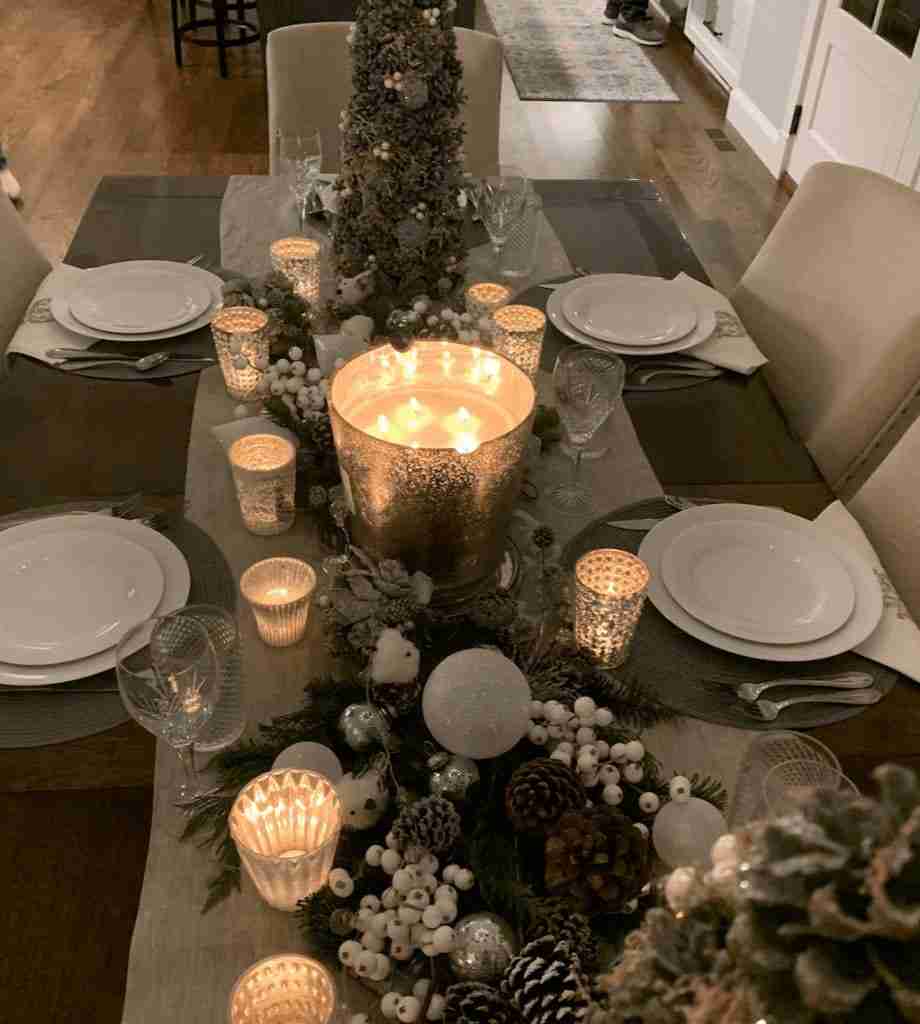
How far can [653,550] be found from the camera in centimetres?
105

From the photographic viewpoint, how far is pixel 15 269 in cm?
155

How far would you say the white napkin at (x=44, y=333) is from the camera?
1.32 m

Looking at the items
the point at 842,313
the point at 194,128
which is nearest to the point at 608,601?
the point at 842,313

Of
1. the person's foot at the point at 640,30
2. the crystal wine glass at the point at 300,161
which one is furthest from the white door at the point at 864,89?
the crystal wine glass at the point at 300,161

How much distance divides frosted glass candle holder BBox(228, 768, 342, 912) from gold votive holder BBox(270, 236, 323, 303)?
32.8 inches

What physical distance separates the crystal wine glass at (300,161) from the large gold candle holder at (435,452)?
0.72 meters

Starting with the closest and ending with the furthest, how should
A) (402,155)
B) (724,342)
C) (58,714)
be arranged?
(58,714)
(402,155)
(724,342)

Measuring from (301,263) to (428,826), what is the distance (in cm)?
92

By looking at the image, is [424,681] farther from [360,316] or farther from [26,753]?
[360,316]

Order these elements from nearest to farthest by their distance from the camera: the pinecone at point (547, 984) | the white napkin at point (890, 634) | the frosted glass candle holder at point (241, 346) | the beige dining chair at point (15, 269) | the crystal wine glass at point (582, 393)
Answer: the pinecone at point (547, 984) → the white napkin at point (890, 634) → the crystal wine glass at point (582, 393) → the frosted glass candle holder at point (241, 346) → the beige dining chair at point (15, 269)

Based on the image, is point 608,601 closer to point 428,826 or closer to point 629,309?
point 428,826

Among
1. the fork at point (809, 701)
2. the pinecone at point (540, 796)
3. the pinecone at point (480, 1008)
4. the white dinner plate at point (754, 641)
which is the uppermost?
the pinecone at point (540, 796)

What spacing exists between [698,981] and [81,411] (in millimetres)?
1053

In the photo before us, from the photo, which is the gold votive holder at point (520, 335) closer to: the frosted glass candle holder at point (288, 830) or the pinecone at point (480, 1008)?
the frosted glass candle holder at point (288, 830)
